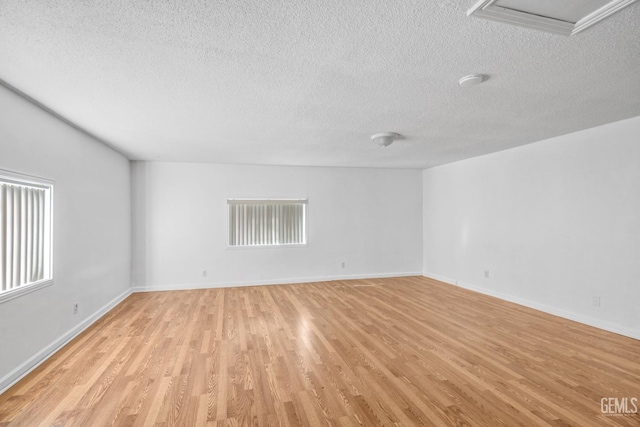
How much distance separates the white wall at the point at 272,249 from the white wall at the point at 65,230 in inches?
26.0

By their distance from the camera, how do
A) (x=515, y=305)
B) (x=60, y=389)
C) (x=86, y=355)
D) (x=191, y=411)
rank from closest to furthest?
(x=191, y=411) < (x=60, y=389) < (x=86, y=355) < (x=515, y=305)

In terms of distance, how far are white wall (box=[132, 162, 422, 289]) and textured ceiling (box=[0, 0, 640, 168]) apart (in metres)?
2.12

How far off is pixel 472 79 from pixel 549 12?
2.41 feet

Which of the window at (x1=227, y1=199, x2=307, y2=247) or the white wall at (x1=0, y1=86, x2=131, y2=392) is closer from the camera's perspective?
the white wall at (x1=0, y1=86, x2=131, y2=392)

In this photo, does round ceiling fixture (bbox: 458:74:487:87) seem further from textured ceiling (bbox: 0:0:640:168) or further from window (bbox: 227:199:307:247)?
window (bbox: 227:199:307:247)

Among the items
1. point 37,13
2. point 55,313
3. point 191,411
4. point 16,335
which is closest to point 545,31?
point 37,13

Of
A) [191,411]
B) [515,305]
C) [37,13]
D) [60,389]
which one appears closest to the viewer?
[37,13]

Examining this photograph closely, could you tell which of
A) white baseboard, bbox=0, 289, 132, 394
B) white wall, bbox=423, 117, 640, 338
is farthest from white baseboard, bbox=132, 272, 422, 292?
white wall, bbox=423, 117, 640, 338

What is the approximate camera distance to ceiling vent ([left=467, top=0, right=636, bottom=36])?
60.9 inches

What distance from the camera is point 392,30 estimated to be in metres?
1.77

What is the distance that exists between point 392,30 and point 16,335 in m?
3.68

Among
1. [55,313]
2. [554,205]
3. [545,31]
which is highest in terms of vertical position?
[545,31]

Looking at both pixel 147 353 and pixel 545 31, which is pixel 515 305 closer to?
pixel 545 31

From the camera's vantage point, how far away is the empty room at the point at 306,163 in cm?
186
